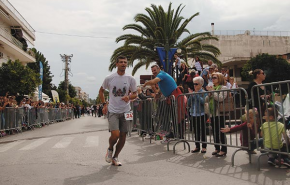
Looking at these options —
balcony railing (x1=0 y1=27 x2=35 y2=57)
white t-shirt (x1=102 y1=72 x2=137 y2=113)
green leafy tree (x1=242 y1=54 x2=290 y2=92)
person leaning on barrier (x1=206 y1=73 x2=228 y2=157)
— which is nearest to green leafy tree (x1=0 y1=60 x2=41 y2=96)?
balcony railing (x1=0 y1=27 x2=35 y2=57)

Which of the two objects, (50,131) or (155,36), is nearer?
(50,131)

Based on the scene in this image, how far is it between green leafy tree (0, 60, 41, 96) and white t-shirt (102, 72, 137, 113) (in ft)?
58.8

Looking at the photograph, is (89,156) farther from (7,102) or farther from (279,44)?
(279,44)

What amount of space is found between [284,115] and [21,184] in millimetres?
4011

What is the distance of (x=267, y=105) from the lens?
479 cm

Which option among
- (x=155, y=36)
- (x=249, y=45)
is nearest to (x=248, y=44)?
(x=249, y=45)

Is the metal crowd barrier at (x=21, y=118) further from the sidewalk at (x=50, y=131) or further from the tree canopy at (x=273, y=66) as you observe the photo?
the tree canopy at (x=273, y=66)

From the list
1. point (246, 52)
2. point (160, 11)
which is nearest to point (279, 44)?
point (246, 52)

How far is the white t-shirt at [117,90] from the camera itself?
5.55 meters

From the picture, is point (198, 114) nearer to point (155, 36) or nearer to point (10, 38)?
point (155, 36)

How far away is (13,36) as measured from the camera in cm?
3512

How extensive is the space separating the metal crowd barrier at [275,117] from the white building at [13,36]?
2851cm

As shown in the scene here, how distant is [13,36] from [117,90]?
3378 cm

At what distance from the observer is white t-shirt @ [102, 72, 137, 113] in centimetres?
555
